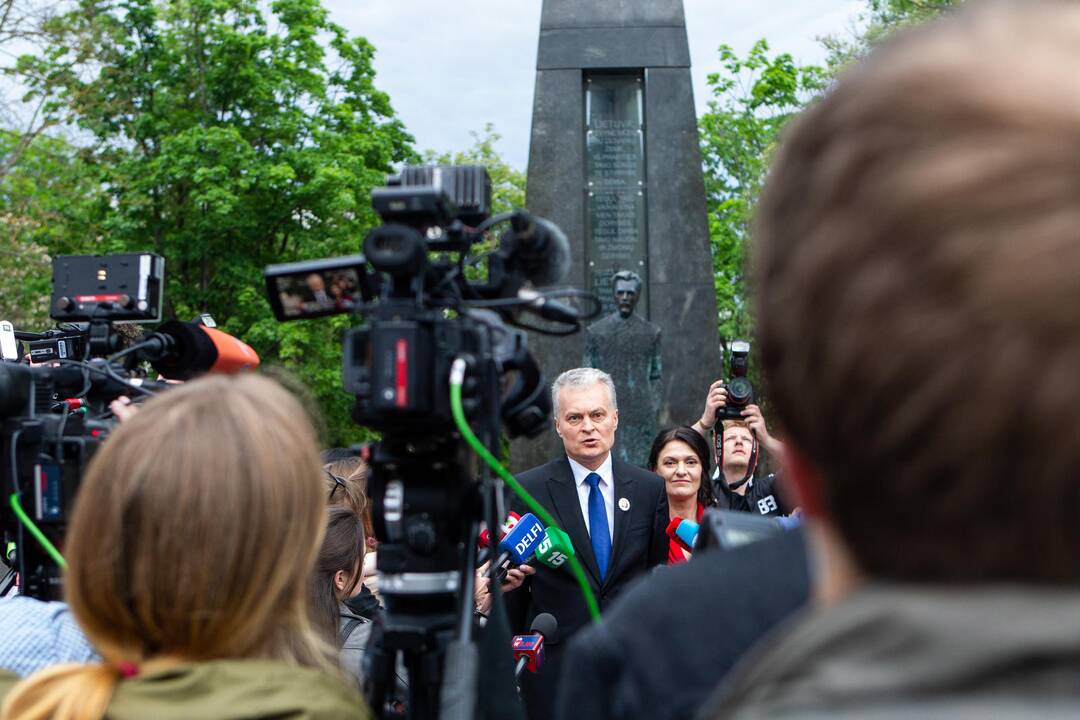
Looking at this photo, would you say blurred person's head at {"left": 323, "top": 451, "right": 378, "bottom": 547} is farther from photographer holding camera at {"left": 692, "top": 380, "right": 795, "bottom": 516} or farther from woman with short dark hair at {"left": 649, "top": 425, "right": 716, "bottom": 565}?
photographer holding camera at {"left": 692, "top": 380, "right": 795, "bottom": 516}

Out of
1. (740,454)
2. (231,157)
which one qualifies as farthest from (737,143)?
(740,454)

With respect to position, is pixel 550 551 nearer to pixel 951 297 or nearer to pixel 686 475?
pixel 686 475

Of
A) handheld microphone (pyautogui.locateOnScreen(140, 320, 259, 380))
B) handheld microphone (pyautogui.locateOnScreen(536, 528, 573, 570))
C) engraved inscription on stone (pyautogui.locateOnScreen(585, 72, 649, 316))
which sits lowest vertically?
handheld microphone (pyautogui.locateOnScreen(536, 528, 573, 570))

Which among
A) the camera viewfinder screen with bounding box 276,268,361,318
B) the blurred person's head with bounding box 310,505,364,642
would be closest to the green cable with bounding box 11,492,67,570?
the camera viewfinder screen with bounding box 276,268,361,318

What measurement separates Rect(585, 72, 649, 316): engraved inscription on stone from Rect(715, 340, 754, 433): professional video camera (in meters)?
6.64

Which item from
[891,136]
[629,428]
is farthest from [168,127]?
[891,136]

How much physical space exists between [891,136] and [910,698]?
41cm

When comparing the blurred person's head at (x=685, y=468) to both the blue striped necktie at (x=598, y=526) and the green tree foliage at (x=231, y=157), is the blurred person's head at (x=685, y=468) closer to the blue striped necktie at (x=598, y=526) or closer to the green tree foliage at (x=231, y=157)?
the blue striped necktie at (x=598, y=526)

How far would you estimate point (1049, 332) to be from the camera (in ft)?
2.57

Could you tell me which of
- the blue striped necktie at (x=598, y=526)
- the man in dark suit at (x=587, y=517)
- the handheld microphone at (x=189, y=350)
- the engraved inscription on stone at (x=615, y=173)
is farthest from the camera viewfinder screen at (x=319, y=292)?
the engraved inscription on stone at (x=615, y=173)

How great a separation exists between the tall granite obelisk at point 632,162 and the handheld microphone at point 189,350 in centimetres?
929

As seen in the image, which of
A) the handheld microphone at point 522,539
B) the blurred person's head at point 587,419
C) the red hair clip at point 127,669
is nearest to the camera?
the red hair clip at point 127,669

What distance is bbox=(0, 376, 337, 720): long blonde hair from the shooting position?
1812 millimetres

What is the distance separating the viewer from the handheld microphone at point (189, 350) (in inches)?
123
